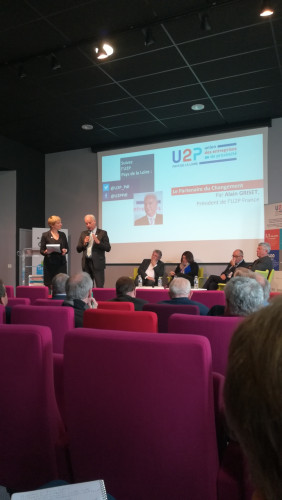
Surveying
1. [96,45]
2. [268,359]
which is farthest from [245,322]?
[96,45]

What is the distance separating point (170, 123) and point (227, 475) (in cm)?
693

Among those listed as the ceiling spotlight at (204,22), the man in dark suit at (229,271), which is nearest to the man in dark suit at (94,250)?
the man in dark suit at (229,271)

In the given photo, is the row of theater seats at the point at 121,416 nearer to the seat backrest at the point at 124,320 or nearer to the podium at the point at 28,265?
the seat backrest at the point at 124,320

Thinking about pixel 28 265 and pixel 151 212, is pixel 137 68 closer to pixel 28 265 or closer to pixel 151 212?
pixel 151 212

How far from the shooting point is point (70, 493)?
29.1 inches

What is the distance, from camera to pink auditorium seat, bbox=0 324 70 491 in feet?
3.87

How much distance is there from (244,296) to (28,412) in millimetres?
1281

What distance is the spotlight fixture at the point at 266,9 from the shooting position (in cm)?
375

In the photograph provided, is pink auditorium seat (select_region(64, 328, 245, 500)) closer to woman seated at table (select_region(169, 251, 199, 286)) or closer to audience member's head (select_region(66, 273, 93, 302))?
audience member's head (select_region(66, 273, 93, 302))

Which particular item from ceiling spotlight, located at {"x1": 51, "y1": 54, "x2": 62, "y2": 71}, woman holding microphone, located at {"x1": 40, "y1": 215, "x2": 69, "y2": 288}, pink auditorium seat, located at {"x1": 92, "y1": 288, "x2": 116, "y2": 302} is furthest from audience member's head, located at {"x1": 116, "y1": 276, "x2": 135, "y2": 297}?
ceiling spotlight, located at {"x1": 51, "y1": 54, "x2": 62, "y2": 71}

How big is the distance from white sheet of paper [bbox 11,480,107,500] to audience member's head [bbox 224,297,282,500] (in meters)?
0.37

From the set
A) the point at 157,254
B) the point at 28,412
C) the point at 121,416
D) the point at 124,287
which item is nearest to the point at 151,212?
the point at 157,254

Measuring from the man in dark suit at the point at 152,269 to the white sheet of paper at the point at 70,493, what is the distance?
21.4 ft

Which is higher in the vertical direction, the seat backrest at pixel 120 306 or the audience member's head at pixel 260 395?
the audience member's head at pixel 260 395
